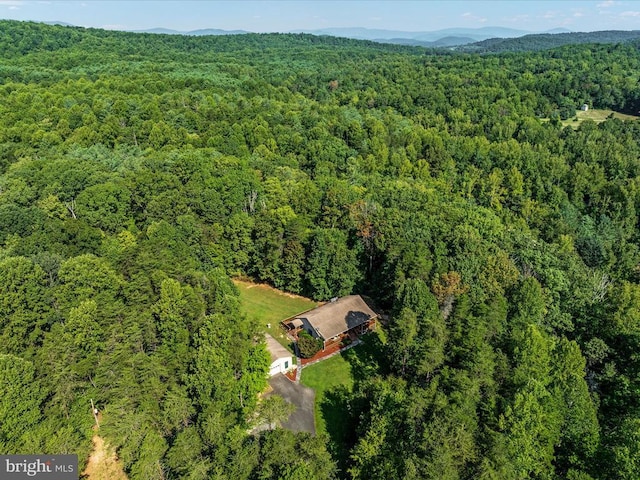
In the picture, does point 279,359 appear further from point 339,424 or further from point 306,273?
point 306,273

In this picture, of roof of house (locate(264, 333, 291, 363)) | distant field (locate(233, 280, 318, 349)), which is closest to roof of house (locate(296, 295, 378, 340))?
distant field (locate(233, 280, 318, 349))

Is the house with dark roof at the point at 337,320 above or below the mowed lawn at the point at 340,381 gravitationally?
above

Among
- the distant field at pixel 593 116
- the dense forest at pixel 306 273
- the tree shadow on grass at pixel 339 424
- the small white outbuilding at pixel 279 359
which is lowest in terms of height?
the tree shadow on grass at pixel 339 424

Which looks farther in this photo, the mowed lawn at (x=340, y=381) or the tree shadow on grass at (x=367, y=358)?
the tree shadow on grass at (x=367, y=358)

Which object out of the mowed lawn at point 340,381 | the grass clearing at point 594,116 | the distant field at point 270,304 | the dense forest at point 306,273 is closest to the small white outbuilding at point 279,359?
the mowed lawn at point 340,381

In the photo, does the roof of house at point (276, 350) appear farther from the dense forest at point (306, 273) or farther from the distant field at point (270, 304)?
the dense forest at point (306, 273)

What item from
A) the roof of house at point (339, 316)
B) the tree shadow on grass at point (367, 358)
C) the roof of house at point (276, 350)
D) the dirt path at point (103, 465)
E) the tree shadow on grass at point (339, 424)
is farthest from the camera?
the roof of house at point (339, 316)
